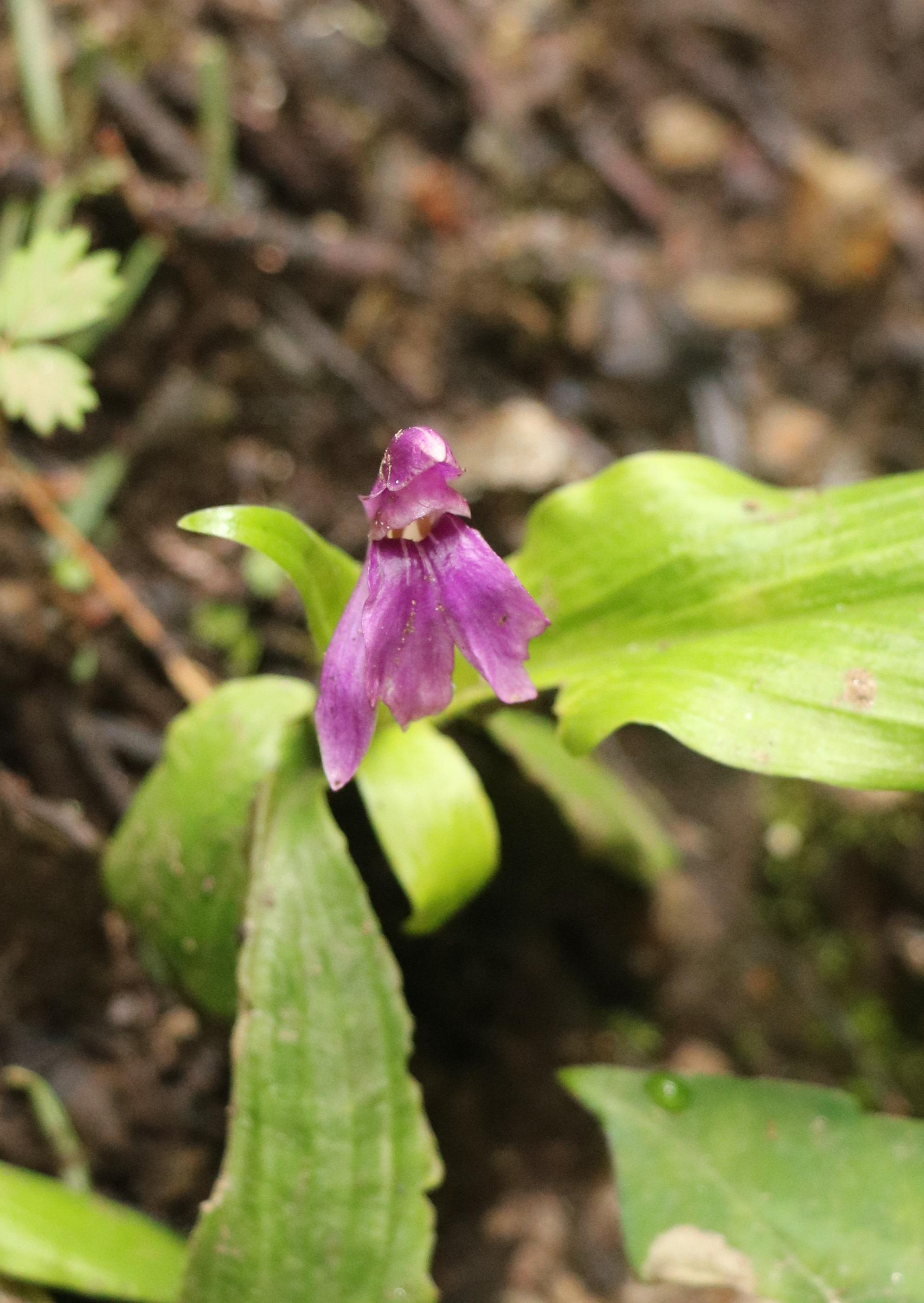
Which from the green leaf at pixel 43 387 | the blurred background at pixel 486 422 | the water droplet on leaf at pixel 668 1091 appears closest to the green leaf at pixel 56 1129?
the blurred background at pixel 486 422

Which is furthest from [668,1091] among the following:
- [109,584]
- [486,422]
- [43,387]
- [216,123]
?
[216,123]

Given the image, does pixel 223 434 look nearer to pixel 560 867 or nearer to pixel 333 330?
pixel 333 330

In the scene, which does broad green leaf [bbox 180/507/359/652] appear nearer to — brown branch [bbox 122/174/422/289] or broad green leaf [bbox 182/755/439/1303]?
broad green leaf [bbox 182/755/439/1303]

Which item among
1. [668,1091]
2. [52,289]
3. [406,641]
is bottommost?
[668,1091]

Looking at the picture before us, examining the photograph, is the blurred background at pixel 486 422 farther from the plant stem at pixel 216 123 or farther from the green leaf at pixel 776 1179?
the green leaf at pixel 776 1179

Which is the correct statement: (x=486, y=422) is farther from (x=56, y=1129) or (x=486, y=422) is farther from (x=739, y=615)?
(x=56, y=1129)

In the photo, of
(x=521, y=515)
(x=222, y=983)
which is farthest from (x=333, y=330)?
(x=222, y=983)
